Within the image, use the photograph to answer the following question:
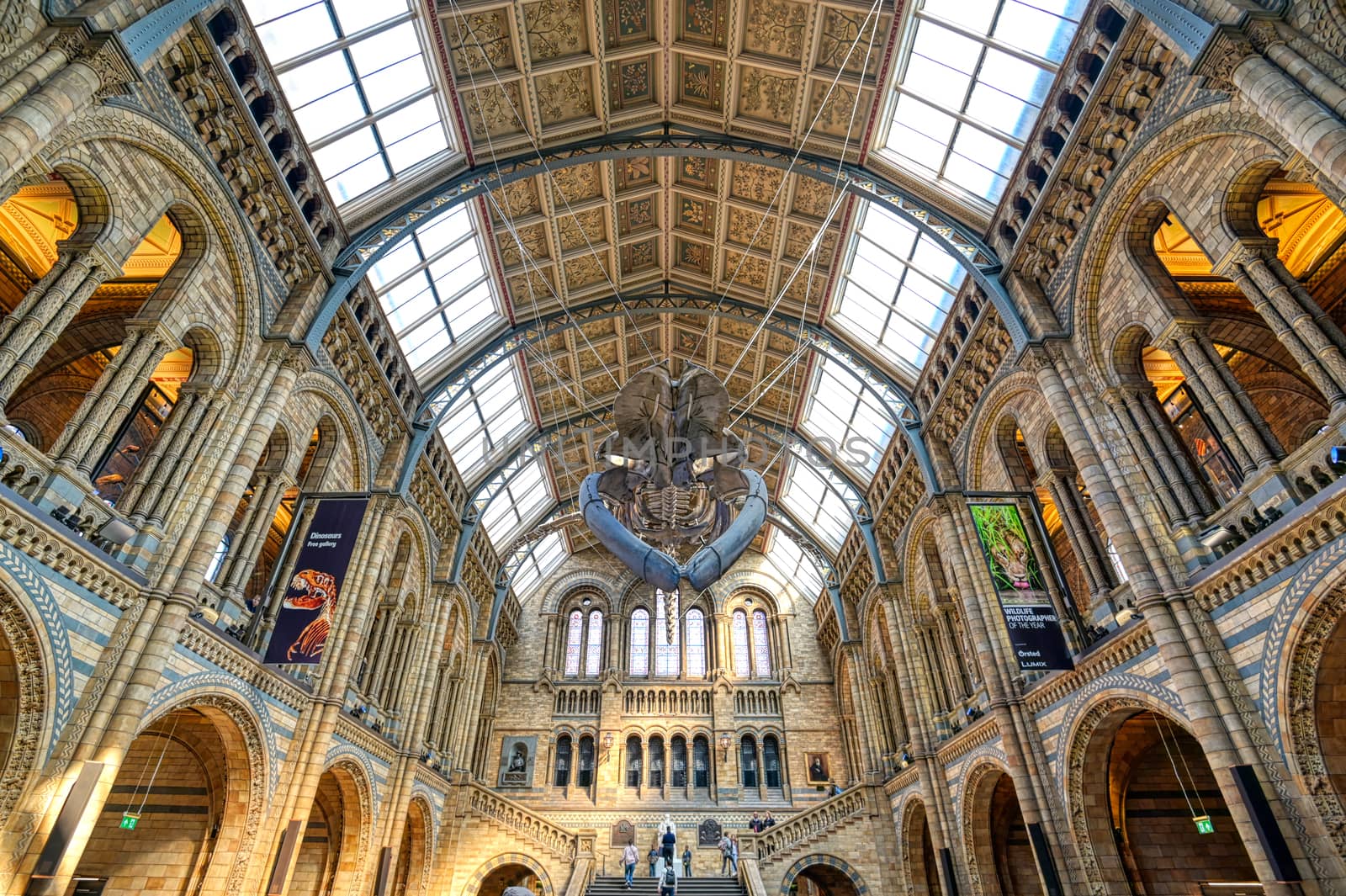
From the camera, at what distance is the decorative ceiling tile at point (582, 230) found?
62.6 ft

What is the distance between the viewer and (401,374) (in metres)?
17.7

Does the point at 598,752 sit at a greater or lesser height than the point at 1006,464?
lesser

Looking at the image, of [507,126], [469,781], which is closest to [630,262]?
[507,126]

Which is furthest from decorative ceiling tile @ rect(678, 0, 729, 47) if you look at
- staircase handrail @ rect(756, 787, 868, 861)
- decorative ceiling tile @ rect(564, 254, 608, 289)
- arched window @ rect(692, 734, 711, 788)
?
arched window @ rect(692, 734, 711, 788)

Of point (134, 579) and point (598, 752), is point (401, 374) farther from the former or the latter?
point (598, 752)

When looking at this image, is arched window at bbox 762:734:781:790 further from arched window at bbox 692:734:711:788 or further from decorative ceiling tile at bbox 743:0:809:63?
decorative ceiling tile at bbox 743:0:809:63

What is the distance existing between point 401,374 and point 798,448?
14.5m

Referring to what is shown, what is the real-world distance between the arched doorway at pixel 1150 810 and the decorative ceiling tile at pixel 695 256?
15697 mm

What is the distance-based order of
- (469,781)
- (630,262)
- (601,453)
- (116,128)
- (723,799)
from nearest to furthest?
(116,128), (601,453), (630,262), (469,781), (723,799)

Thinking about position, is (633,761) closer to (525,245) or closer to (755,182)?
(525,245)

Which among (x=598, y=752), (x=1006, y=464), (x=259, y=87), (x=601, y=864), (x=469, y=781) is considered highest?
(x=259, y=87)

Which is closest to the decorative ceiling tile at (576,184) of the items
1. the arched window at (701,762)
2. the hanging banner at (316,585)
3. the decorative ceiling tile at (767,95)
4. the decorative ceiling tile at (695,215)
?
the decorative ceiling tile at (695,215)

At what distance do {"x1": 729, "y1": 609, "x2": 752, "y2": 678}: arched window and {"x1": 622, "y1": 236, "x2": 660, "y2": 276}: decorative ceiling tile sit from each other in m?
18.4

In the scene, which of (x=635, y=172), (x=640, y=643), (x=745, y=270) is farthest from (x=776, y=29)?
(x=640, y=643)
